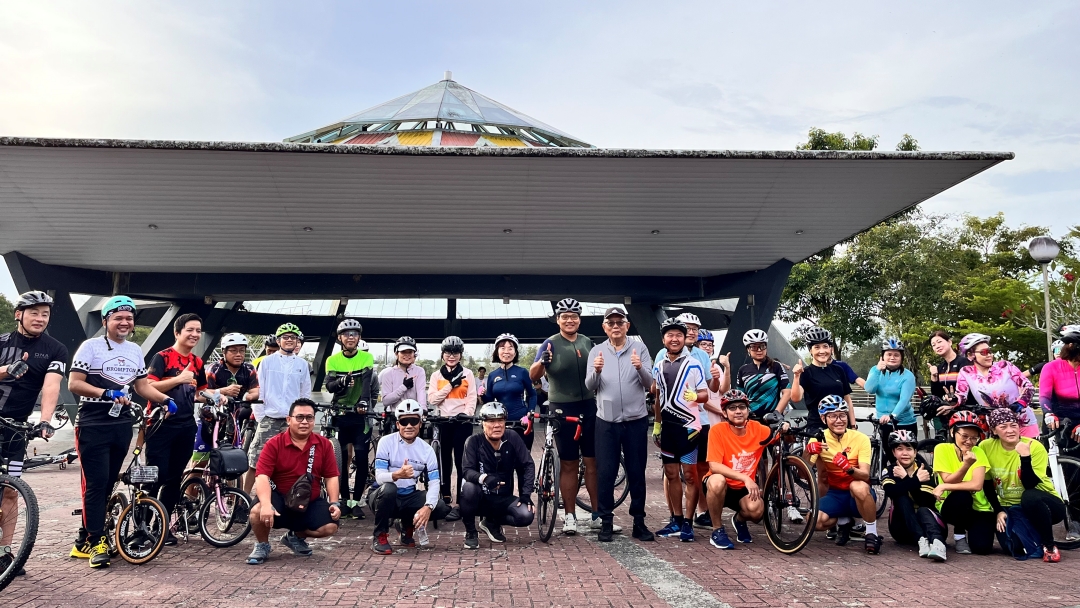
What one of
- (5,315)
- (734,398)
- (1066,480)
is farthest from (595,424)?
(5,315)

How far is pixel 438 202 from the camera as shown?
1528 cm

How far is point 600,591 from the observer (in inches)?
176

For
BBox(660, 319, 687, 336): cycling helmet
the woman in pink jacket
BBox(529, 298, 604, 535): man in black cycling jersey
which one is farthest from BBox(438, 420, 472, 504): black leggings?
BBox(660, 319, 687, 336): cycling helmet

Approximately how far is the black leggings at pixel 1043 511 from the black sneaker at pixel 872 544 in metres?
1.16

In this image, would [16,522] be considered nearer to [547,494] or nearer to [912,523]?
[547,494]

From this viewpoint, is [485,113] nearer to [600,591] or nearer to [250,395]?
[250,395]

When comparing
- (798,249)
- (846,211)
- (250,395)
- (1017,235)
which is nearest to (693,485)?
(250,395)

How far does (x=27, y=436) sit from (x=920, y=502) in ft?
20.5

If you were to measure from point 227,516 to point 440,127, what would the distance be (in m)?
24.6

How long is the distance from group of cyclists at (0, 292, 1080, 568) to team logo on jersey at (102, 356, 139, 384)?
0.07 feet

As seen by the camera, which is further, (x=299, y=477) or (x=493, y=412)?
(x=493, y=412)

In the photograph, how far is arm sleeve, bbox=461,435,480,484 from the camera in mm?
5980

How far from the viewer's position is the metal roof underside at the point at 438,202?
13438mm

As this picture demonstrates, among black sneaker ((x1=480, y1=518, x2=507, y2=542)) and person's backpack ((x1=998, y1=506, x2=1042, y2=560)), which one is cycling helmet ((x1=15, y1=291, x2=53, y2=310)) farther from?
person's backpack ((x1=998, y1=506, x2=1042, y2=560))
